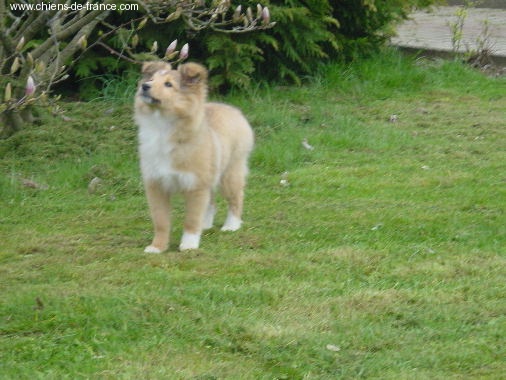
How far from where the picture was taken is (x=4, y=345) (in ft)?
16.0

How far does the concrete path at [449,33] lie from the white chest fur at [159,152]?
7.48 meters

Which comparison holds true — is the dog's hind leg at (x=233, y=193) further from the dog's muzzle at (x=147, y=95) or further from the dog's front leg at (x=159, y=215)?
the dog's muzzle at (x=147, y=95)

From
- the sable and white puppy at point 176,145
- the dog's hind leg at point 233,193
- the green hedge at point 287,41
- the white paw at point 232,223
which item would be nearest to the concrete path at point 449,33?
the green hedge at point 287,41

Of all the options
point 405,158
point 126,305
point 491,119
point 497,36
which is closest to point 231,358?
point 126,305

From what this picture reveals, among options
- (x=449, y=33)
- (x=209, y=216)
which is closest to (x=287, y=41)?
(x=209, y=216)

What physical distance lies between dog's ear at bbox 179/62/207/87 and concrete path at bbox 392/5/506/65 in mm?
7307

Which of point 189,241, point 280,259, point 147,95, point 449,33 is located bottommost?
point 449,33

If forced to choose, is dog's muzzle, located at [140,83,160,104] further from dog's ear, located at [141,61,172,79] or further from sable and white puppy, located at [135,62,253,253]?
dog's ear, located at [141,61,172,79]

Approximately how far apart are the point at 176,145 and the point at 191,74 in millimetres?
484

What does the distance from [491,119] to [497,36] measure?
17.3ft

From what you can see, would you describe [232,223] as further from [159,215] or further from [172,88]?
[172,88]

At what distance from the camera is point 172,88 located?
21.0 feet

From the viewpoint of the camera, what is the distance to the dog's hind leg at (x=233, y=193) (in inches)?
282

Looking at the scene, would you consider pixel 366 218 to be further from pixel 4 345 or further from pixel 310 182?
pixel 4 345
